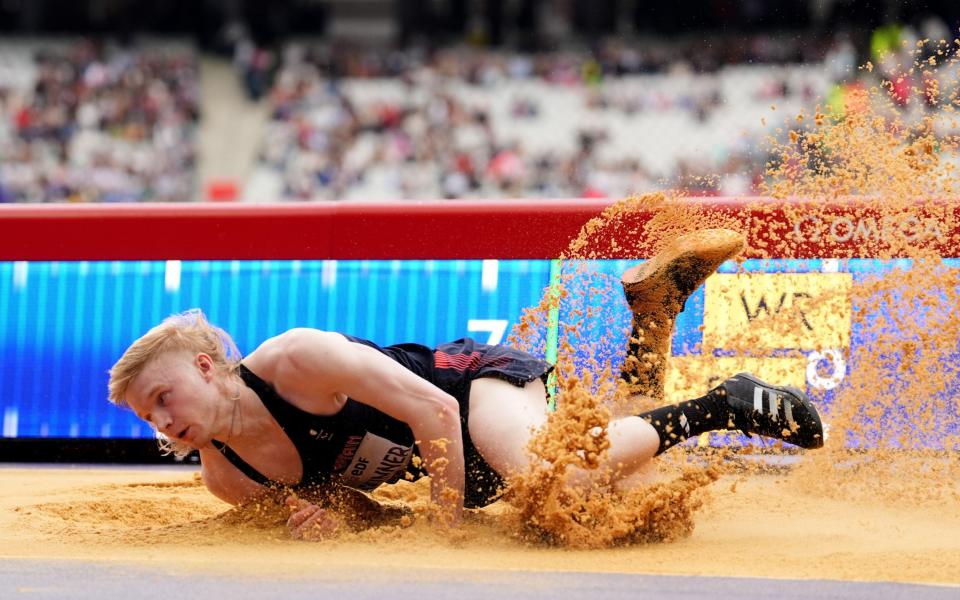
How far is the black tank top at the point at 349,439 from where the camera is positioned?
3.57m

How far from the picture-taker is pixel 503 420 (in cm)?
361

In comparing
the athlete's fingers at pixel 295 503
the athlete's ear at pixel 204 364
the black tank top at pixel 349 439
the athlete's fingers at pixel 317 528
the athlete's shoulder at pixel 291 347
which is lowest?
the athlete's fingers at pixel 317 528

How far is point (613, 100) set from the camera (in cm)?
1509

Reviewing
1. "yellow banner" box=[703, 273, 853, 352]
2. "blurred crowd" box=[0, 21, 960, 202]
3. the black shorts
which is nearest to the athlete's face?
the black shorts

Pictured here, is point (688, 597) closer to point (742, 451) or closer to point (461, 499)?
point (461, 499)

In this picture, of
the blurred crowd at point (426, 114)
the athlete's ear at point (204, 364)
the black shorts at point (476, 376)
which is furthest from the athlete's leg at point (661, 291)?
the blurred crowd at point (426, 114)

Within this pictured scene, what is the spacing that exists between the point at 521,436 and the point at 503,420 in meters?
0.09

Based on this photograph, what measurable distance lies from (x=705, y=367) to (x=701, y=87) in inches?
384

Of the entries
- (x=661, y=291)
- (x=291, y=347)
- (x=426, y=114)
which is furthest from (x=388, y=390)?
(x=426, y=114)

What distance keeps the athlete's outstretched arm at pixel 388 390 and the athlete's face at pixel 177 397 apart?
0.24 meters

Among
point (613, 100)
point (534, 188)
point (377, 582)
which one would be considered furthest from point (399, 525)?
point (613, 100)

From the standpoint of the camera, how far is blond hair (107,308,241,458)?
3396mm

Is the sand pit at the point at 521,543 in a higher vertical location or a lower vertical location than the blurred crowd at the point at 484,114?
lower

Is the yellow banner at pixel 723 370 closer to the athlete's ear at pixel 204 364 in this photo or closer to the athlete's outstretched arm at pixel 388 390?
the athlete's outstretched arm at pixel 388 390
